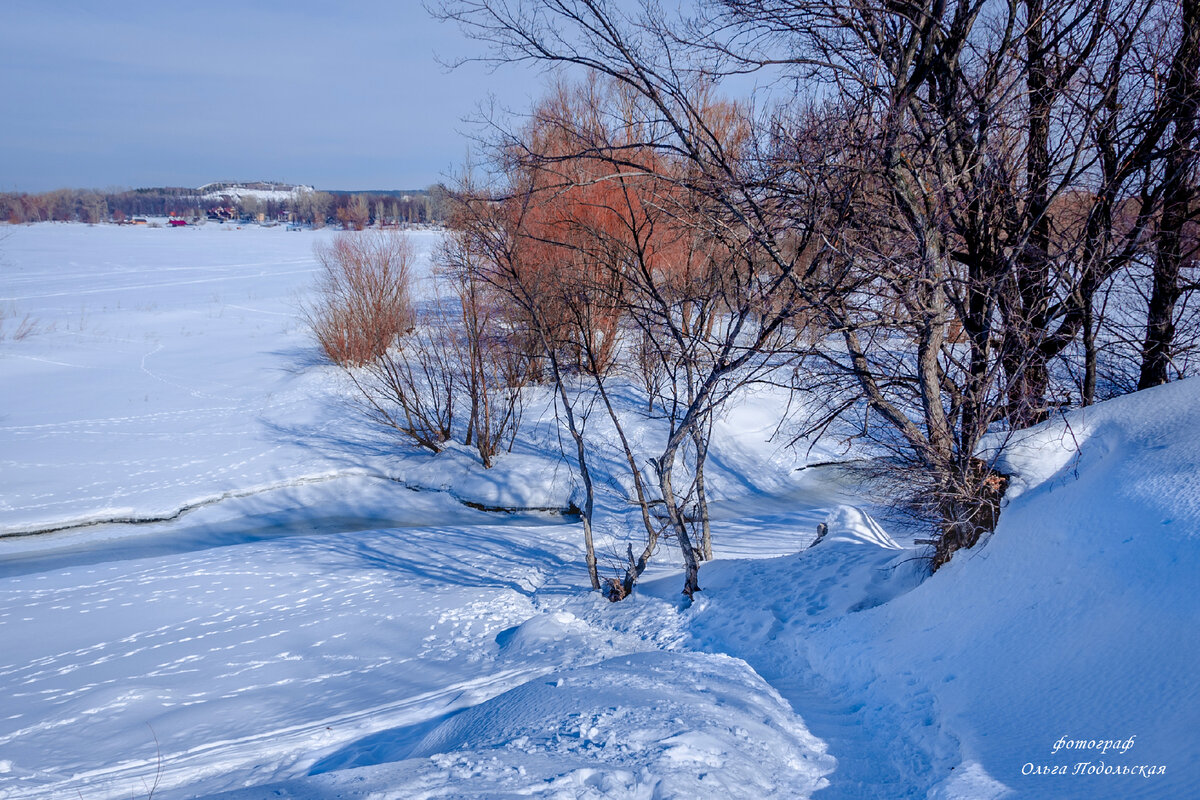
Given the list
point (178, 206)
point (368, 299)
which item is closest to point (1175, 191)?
point (368, 299)

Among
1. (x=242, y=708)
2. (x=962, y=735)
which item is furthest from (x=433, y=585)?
(x=962, y=735)

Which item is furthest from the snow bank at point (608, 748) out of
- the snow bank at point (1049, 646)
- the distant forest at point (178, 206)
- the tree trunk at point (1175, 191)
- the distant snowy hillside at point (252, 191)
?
the distant snowy hillside at point (252, 191)

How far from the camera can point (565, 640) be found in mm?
6746

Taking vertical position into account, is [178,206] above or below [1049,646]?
above

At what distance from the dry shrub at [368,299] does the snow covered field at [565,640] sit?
20.9 ft

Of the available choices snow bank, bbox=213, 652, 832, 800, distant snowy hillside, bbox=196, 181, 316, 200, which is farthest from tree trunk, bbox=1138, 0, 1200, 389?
distant snowy hillside, bbox=196, 181, 316, 200

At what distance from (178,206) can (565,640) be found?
153506 millimetres

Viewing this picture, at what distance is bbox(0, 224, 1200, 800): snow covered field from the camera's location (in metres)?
3.37

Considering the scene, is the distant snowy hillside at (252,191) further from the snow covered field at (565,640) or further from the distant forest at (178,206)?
the snow covered field at (565,640)

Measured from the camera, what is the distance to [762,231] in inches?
208

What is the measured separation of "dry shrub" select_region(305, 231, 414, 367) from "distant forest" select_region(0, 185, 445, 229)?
49168 mm

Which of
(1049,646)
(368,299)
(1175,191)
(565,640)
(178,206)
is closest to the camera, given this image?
(1049,646)

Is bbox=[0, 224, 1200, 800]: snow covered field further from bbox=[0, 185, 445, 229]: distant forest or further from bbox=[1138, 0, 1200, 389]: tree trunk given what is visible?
bbox=[0, 185, 445, 229]: distant forest

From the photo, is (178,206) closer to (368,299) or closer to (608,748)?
(368,299)
